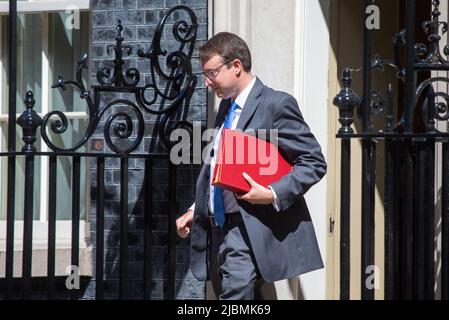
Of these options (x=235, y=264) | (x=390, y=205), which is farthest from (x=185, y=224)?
(x=390, y=205)

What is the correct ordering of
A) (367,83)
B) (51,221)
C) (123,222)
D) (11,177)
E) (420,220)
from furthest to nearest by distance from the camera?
(123,222) < (51,221) < (11,177) < (367,83) < (420,220)

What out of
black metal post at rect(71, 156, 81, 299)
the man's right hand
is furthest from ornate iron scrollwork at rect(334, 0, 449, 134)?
black metal post at rect(71, 156, 81, 299)

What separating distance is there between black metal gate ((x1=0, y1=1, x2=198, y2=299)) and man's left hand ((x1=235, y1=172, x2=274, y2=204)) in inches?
43.7

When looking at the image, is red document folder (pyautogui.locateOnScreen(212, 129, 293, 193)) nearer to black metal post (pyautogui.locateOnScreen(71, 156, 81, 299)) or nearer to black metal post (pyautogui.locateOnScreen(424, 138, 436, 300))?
black metal post (pyautogui.locateOnScreen(424, 138, 436, 300))

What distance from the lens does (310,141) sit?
6.09 m

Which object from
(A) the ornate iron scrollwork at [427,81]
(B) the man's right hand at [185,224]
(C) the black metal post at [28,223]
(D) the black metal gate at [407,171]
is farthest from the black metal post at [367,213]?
(C) the black metal post at [28,223]

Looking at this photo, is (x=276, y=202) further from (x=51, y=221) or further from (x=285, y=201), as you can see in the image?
(x=51, y=221)

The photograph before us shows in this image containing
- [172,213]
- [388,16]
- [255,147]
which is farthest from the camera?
[388,16]

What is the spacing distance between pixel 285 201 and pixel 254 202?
0.15 m

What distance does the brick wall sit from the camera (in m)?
7.33

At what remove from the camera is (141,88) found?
23.1 ft
